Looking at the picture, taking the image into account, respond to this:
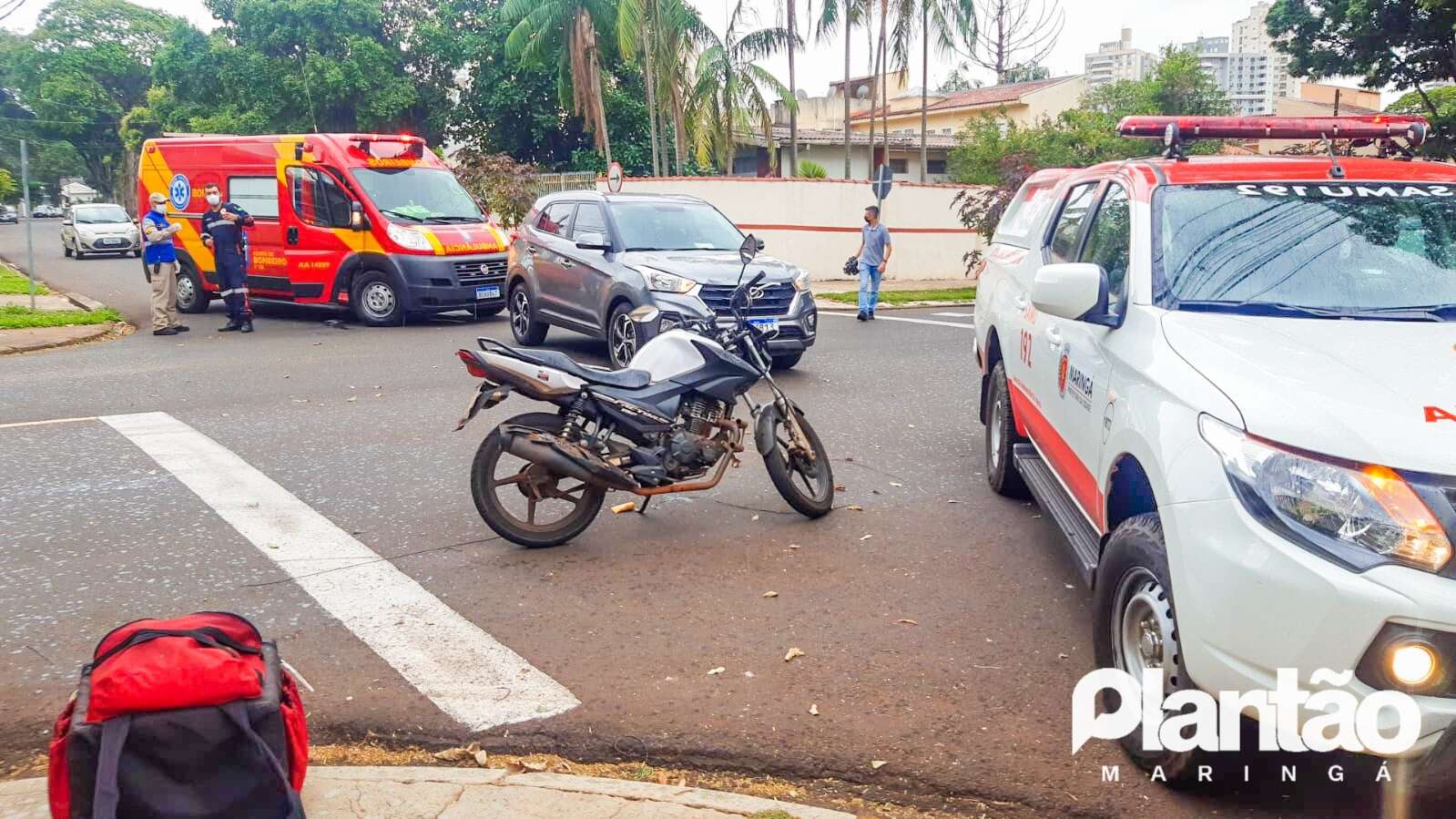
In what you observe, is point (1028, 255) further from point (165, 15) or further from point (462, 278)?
point (165, 15)

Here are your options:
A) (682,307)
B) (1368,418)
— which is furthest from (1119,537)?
(682,307)

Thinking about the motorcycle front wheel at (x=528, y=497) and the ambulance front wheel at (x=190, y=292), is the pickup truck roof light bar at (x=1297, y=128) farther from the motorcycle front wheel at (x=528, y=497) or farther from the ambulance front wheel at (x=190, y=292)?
the ambulance front wheel at (x=190, y=292)

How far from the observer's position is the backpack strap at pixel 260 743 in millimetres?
2885

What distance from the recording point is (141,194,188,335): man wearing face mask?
14.4 metres

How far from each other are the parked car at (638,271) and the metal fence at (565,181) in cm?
1369

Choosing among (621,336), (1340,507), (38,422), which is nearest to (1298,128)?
(1340,507)

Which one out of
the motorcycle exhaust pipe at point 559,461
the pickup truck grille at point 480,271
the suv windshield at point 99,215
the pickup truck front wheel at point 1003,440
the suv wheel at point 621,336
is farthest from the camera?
the suv windshield at point 99,215

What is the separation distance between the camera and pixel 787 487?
20.1 feet

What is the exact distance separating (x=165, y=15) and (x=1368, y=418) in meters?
86.0

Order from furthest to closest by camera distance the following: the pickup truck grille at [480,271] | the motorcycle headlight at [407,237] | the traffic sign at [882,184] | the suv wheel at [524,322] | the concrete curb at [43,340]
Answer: the traffic sign at [882,184], the pickup truck grille at [480,271], the motorcycle headlight at [407,237], the suv wheel at [524,322], the concrete curb at [43,340]

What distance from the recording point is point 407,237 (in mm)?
15430

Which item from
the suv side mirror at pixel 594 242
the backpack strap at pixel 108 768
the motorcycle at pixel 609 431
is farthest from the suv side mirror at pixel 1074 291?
the suv side mirror at pixel 594 242

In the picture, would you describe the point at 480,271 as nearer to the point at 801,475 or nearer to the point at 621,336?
the point at 621,336

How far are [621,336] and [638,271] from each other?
0.64 metres
